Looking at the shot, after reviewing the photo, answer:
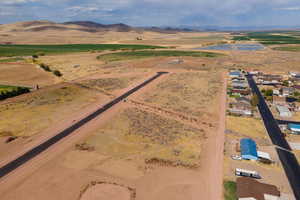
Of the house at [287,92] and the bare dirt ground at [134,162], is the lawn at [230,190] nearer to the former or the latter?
the bare dirt ground at [134,162]

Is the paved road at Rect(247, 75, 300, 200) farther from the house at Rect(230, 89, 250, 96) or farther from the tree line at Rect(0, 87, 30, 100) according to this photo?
the tree line at Rect(0, 87, 30, 100)

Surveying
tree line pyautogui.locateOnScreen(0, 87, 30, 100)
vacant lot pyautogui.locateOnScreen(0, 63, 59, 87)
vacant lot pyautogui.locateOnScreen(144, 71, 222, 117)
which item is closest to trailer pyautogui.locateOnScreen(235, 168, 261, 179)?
vacant lot pyautogui.locateOnScreen(144, 71, 222, 117)

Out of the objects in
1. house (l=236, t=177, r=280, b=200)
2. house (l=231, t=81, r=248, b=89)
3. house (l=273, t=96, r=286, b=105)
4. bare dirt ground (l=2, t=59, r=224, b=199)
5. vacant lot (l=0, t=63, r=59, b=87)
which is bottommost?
house (l=236, t=177, r=280, b=200)

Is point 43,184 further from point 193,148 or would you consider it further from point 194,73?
point 194,73

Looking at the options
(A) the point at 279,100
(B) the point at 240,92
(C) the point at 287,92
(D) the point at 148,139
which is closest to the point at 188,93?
(B) the point at 240,92

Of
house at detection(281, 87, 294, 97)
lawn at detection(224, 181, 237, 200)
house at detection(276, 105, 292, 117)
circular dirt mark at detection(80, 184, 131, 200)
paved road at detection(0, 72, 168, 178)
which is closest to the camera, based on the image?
circular dirt mark at detection(80, 184, 131, 200)
